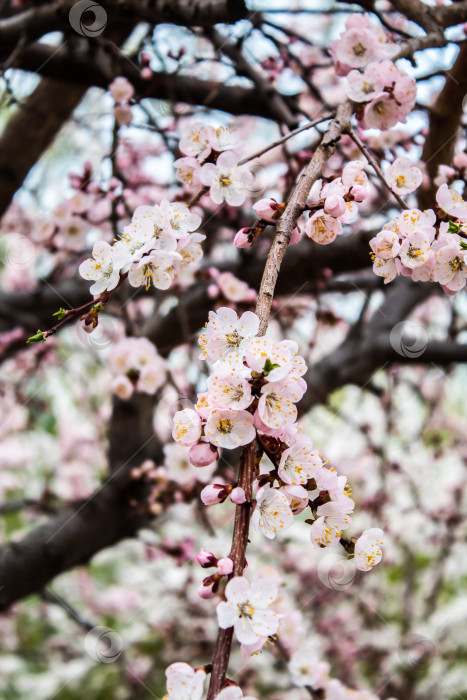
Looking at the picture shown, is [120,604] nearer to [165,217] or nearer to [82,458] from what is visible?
[82,458]

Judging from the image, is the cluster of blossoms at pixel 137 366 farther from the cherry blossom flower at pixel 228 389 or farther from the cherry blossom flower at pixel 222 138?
the cherry blossom flower at pixel 228 389

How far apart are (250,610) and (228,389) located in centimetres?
25

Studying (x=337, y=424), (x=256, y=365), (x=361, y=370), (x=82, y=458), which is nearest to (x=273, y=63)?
(x=361, y=370)

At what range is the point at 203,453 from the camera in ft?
2.48

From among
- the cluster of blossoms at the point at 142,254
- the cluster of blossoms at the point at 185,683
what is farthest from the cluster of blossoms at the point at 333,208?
the cluster of blossoms at the point at 185,683

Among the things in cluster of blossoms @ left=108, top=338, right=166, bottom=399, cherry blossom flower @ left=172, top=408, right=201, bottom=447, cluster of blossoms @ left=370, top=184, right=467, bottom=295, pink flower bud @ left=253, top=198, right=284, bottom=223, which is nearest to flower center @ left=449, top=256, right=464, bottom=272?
cluster of blossoms @ left=370, top=184, right=467, bottom=295

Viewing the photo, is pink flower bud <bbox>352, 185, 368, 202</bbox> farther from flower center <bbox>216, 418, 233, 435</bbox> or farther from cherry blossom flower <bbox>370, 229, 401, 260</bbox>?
flower center <bbox>216, 418, 233, 435</bbox>

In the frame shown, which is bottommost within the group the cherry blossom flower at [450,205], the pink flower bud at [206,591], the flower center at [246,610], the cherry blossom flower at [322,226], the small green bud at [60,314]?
the flower center at [246,610]

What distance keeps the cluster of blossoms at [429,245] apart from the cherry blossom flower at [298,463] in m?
0.37

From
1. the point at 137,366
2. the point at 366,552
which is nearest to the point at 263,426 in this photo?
the point at 366,552

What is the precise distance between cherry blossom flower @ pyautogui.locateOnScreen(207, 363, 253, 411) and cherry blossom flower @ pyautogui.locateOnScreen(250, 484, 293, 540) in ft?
0.38

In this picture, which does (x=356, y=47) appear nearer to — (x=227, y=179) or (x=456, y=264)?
(x=227, y=179)

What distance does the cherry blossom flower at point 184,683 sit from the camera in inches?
25.8

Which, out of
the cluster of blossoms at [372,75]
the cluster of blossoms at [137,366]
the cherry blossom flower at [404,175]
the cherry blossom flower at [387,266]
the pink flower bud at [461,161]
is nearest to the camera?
the cherry blossom flower at [387,266]
